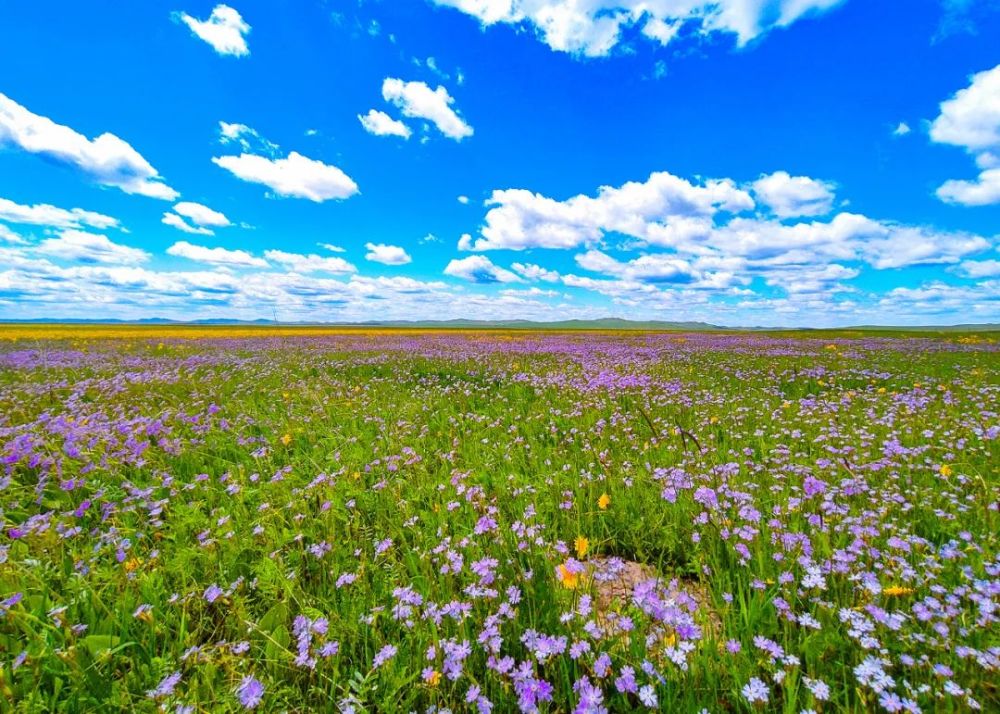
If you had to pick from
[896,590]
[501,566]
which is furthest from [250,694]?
[896,590]

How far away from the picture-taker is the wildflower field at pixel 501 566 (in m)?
1.93

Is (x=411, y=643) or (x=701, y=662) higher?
(x=701, y=662)

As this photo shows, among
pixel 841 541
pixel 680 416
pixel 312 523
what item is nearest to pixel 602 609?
pixel 841 541

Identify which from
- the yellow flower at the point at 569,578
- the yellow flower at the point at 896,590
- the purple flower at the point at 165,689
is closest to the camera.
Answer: the purple flower at the point at 165,689

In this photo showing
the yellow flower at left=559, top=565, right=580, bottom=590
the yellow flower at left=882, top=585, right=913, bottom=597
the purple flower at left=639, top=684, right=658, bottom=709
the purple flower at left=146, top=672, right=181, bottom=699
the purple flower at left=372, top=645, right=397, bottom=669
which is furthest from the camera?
the yellow flower at left=559, top=565, right=580, bottom=590

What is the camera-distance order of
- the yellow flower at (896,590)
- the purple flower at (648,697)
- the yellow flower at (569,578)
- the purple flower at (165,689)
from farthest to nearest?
the yellow flower at (569,578) < the yellow flower at (896,590) < the purple flower at (165,689) < the purple flower at (648,697)

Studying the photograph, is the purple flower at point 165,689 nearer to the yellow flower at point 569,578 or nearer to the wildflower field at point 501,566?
the wildflower field at point 501,566

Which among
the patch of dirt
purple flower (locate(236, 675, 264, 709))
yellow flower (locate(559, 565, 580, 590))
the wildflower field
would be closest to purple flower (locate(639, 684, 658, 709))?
the wildflower field

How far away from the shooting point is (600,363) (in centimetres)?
1346

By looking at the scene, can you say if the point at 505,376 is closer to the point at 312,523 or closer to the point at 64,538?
the point at 312,523

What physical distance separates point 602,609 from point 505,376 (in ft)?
27.8

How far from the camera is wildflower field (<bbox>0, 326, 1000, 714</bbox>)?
1.93 metres

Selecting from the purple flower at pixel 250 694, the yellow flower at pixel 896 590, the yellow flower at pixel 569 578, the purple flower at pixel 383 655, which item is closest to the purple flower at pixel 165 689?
the purple flower at pixel 250 694

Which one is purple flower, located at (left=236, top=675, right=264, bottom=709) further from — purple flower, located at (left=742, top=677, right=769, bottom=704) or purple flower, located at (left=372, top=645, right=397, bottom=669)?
purple flower, located at (left=742, top=677, right=769, bottom=704)
